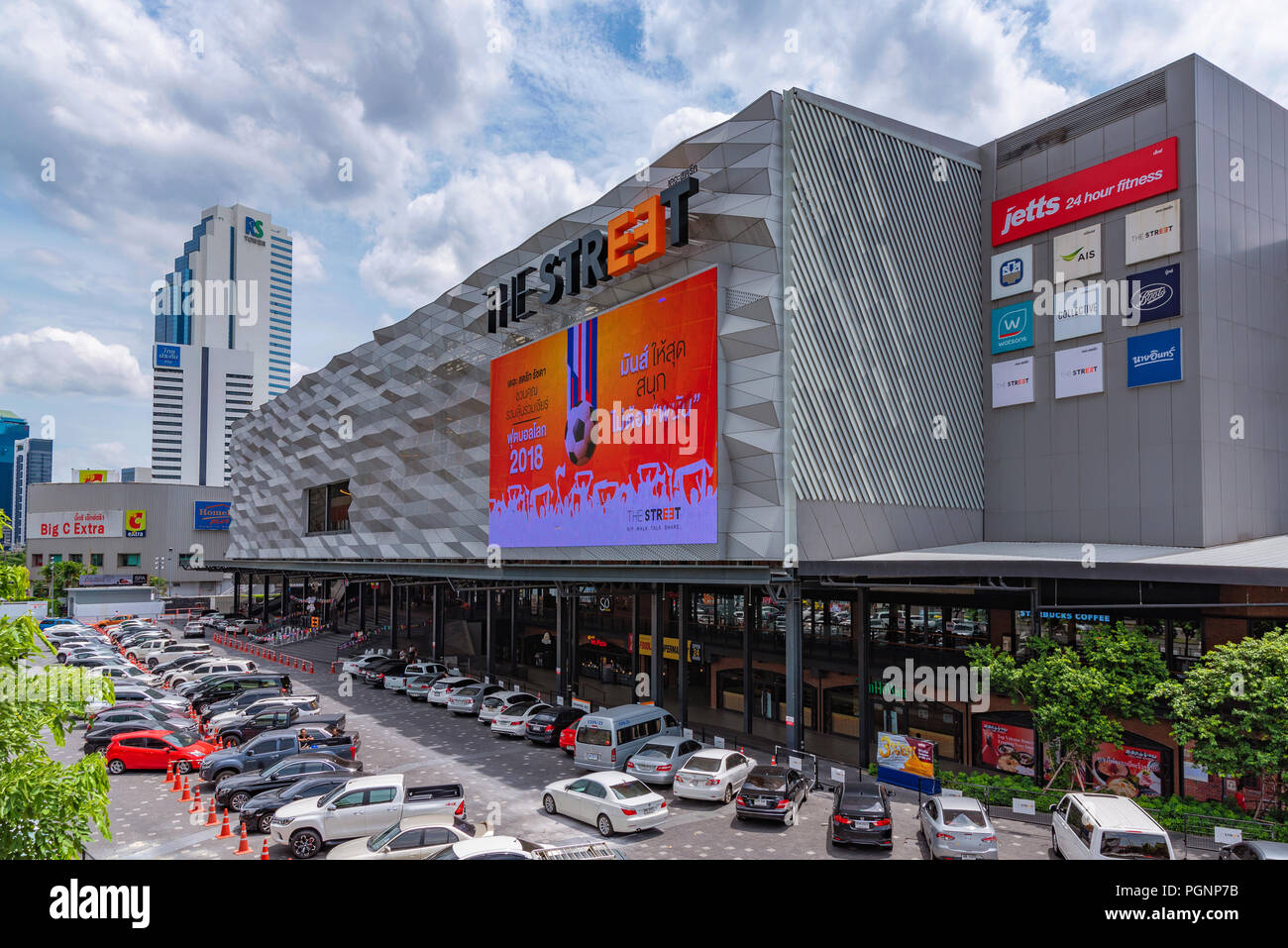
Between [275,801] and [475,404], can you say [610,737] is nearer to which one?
[275,801]

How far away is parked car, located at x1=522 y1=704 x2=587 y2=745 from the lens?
32.8m

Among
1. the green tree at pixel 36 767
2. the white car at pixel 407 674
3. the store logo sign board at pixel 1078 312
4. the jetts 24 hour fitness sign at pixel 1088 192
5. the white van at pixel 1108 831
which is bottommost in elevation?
the white car at pixel 407 674

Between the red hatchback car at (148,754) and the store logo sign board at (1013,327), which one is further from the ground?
the store logo sign board at (1013,327)

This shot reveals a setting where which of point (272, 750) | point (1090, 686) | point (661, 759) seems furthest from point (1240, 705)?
point (272, 750)

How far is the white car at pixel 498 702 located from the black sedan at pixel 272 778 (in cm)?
1124

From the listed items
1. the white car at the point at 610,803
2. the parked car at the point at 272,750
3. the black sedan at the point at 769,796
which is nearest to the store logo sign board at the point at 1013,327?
the black sedan at the point at 769,796

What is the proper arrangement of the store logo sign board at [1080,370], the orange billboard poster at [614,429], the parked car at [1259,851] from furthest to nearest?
the orange billboard poster at [614,429]
the store logo sign board at [1080,370]
the parked car at [1259,851]

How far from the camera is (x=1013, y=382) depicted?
3484 centimetres

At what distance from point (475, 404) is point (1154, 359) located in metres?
34.0

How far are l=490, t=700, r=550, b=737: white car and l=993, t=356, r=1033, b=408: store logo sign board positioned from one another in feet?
75.8

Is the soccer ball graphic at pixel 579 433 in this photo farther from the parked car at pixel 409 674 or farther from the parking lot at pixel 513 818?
the parked car at pixel 409 674

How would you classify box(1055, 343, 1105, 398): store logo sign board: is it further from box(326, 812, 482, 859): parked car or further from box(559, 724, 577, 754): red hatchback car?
box(326, 812, 482, 859): parked car

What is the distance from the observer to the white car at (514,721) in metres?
33.9
